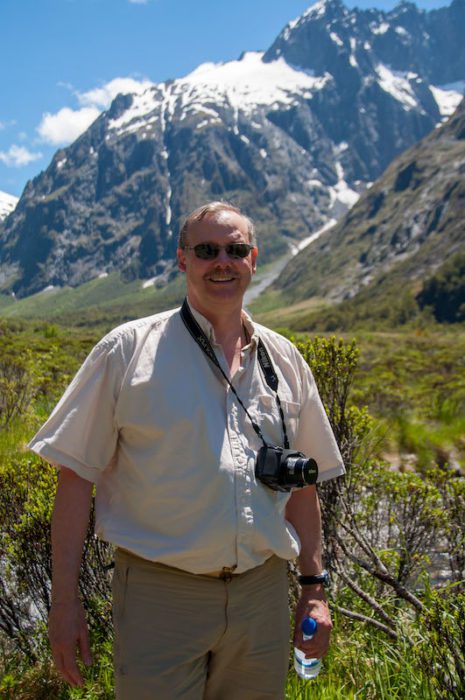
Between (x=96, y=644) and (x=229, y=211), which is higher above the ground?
(x=229, y=211)

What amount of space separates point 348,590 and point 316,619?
1.80 metres

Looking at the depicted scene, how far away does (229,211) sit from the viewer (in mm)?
3127

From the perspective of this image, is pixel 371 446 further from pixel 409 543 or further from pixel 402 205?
pixel 402 205

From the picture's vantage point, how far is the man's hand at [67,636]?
2.65 m

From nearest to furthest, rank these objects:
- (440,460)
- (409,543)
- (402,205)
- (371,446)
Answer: (409,543) → (371,446) → (440,460) → (402,205)

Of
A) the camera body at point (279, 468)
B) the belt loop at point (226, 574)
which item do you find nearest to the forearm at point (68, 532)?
the belt loop at point (226, 574)

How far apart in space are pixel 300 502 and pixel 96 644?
177 cm

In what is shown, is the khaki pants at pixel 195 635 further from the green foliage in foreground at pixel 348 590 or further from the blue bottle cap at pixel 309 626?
the green foliage in foreground at pixel 348 590

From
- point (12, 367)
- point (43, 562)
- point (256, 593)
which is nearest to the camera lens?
point (256, 593)

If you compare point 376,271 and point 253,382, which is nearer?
point 253,382

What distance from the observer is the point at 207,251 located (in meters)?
3.06

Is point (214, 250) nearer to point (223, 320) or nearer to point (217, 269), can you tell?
point (217, 269)

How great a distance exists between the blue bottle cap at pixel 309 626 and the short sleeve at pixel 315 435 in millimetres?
651

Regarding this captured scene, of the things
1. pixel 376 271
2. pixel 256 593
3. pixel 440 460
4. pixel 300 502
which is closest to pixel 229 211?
pixel 300 502
